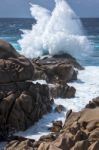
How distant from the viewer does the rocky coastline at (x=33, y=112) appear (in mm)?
13305

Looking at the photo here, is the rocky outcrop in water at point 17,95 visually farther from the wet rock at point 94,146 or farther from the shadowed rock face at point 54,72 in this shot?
→ the wet rock at point 94,146

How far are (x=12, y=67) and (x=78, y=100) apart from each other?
403 cm

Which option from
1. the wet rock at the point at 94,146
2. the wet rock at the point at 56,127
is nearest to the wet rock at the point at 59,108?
the wet rock at the point at 56,127

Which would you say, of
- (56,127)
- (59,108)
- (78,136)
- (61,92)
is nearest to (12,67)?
(59,108)

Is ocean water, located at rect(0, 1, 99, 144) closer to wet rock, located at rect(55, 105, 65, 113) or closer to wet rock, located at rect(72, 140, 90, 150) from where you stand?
wet rock, located at rect(55, 105, 65, 113)

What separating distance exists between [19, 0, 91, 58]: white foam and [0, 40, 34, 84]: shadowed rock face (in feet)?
52.0

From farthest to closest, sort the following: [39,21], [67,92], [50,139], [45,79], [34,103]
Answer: [39,21] → [45,79] → [67,92] → [34,103] → [50,139]

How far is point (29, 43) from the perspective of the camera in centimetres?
4166

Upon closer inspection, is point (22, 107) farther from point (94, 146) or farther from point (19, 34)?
point (19, 34)

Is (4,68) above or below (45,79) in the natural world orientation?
above

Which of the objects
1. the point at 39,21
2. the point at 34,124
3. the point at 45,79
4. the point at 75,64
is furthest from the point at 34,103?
the point at 39,21

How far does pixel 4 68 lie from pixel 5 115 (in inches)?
102

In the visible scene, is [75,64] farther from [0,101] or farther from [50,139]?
[50,139]

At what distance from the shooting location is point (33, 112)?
18906 millimetres
